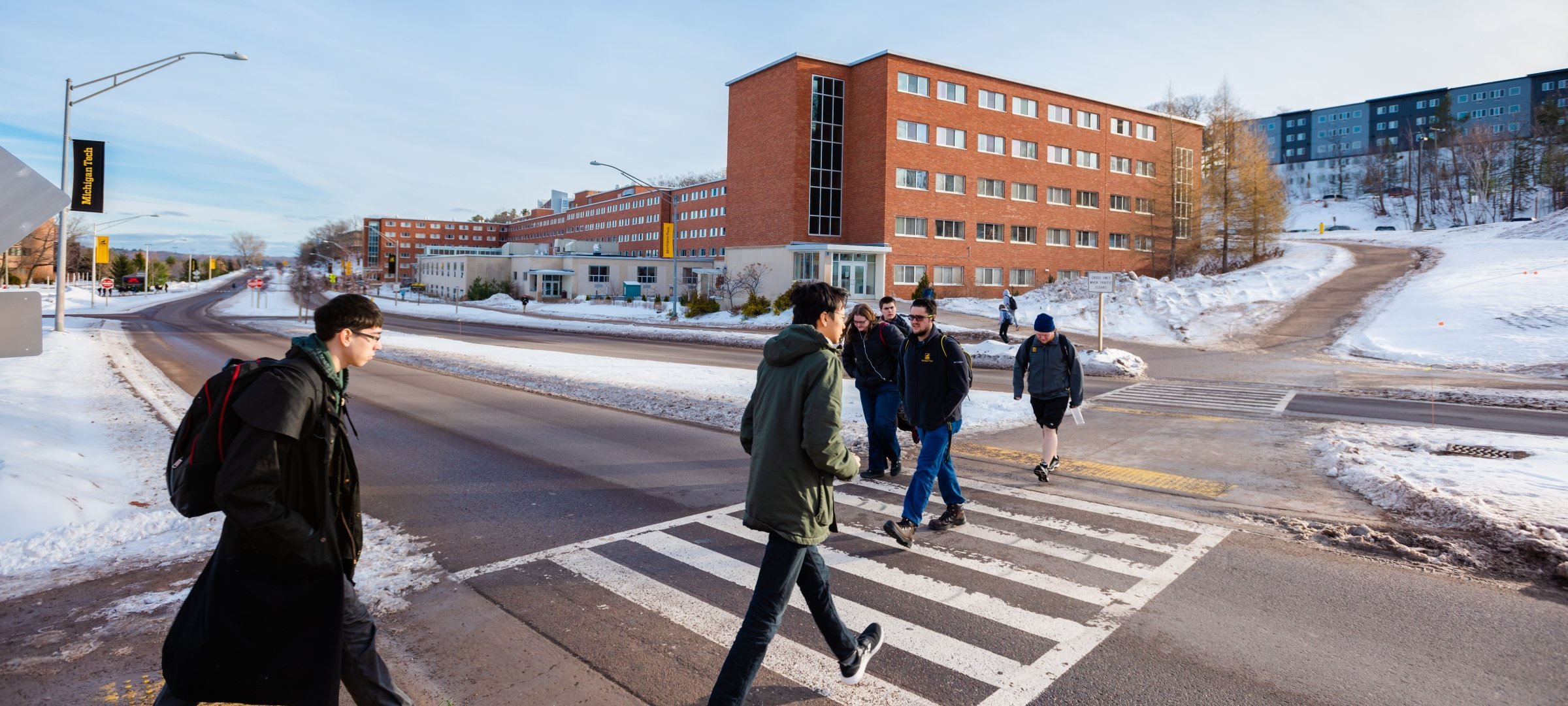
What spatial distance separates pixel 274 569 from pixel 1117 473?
7.93 metres

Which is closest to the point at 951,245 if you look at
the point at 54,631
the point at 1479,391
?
the point at 1479,391

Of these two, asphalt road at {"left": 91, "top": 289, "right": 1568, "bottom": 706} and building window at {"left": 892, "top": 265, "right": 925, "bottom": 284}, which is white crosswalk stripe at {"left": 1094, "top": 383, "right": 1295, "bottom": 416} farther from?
building window at {"left": 892, "top": 265, "right": 925, "bottom": 284}

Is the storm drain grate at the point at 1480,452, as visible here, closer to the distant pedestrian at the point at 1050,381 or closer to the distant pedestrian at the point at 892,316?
the distant pedestrian at the point at 1050,381

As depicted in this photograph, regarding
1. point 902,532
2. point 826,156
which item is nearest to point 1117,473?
point 902,532

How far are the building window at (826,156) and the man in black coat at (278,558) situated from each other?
155 feet


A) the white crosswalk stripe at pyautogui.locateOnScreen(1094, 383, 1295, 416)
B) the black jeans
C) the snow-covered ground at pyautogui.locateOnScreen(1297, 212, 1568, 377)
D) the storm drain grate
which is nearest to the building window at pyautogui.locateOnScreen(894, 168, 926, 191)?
the snow-covered ground at pyautogui.locateOnScreen(1297, 212, 1568, 377)

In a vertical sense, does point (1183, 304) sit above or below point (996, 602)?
above

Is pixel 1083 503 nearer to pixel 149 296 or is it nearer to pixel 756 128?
pixel 756 128

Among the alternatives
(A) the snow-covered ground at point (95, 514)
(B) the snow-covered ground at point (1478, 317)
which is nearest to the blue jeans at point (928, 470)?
(A) the snow-covered ground at point (95, 514)

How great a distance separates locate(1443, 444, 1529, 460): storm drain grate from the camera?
29.2 ft

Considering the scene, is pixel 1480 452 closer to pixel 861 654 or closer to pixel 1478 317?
pixel 861 654

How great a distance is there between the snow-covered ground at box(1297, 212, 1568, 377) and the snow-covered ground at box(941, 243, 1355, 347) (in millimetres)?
3779

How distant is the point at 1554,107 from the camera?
239 ft

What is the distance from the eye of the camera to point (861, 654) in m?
3.71
